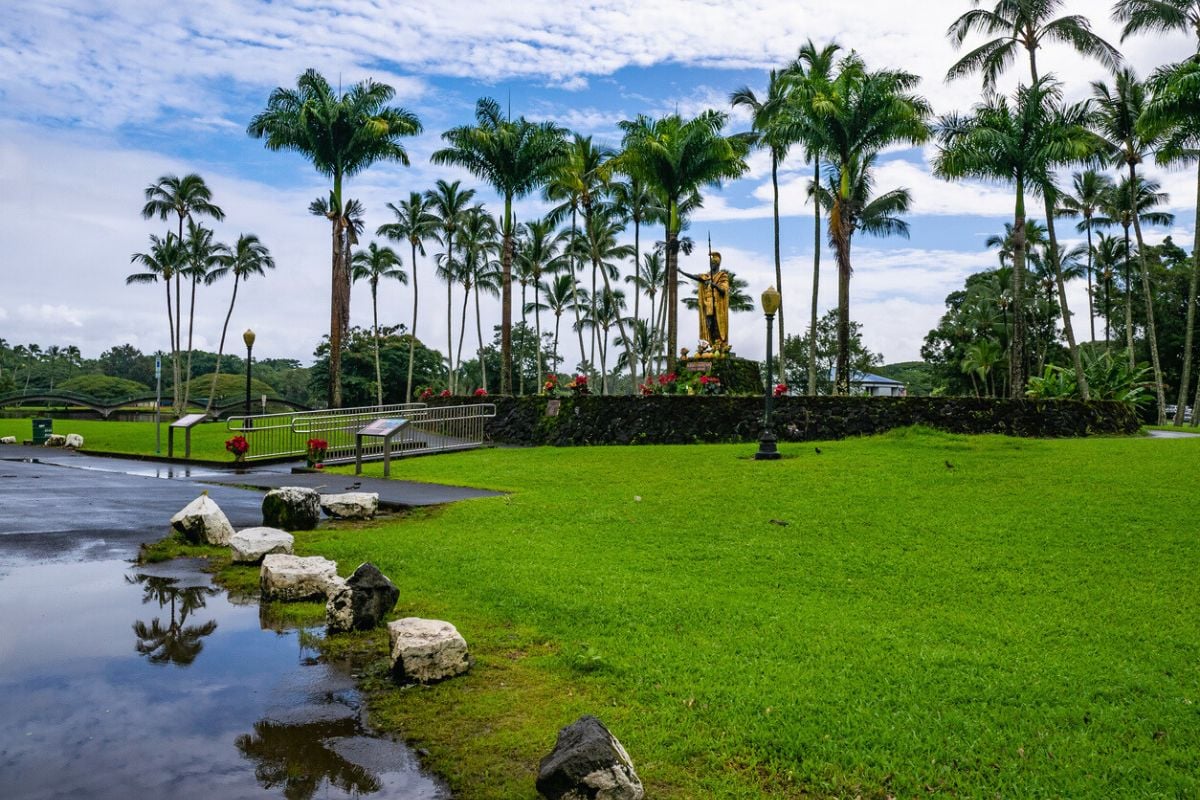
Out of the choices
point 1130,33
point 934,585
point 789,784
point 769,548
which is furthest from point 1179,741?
point 1130,33

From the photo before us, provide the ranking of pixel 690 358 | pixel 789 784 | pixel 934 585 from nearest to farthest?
pixel 789 784, pixel 934 585, pixel 690 358

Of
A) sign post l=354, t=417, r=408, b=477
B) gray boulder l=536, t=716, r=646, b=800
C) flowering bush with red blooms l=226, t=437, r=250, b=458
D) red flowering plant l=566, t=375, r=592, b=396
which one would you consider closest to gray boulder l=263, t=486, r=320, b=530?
sign post l=354, t=417, r=408, b=477

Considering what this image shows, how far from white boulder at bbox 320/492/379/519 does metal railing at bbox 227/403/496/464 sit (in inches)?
303

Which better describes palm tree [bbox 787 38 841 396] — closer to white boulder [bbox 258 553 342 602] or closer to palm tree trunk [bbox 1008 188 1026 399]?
palm tree trunk [bbox 1008 188 1026 399]

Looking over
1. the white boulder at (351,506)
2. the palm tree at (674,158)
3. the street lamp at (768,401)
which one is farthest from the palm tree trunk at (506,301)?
the white boulder at (351,506)

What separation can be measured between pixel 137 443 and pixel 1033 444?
24.5 meters

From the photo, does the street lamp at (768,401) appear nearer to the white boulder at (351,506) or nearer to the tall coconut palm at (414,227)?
the white boulder at (351,506)

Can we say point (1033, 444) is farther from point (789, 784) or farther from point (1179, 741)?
point (789, 784)

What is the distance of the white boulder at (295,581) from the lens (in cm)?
665

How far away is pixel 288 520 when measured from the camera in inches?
388

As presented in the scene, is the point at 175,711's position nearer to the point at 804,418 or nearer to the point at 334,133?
the point at 804,418

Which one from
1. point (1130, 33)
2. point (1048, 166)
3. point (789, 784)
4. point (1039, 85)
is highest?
point (1130, 33)

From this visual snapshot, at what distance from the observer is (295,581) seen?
6.68 metres

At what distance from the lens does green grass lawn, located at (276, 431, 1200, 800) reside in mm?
3816
